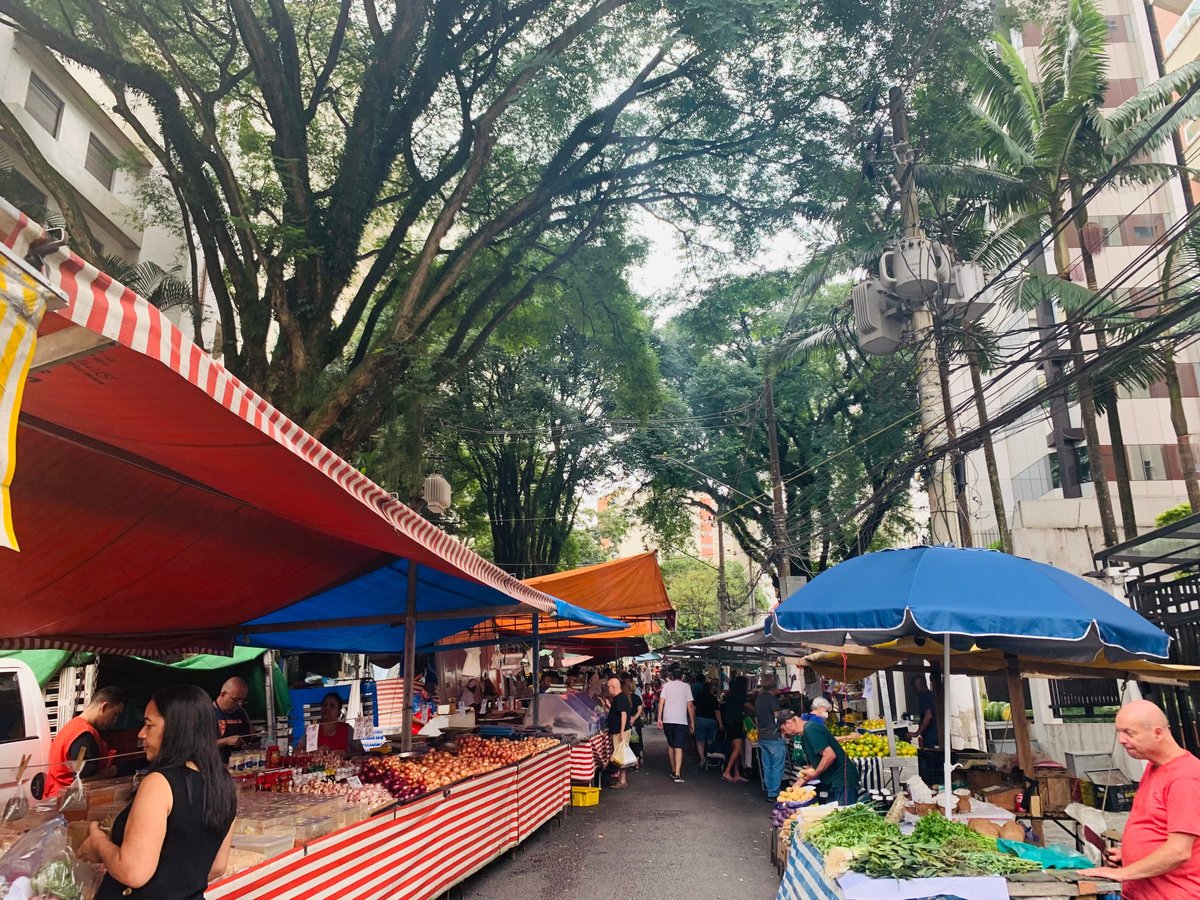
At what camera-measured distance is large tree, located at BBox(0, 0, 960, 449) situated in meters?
9.42

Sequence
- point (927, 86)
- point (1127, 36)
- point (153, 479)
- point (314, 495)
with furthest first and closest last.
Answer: point (1127, 36) → point (927, 86) → point (153, 479) → point (314, 495)

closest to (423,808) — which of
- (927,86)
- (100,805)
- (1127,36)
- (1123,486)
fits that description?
(100,805)

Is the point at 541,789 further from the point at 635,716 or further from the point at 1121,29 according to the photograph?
the point at 1121,29

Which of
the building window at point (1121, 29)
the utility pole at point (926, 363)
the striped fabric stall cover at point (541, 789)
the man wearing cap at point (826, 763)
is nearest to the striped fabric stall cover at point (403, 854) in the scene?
the striped fabric stall cover at point (541, 789)

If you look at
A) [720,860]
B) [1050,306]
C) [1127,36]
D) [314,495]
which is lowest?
[720,860]

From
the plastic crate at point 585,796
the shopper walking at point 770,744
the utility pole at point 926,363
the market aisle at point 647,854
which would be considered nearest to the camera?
the market aisle at point 647,854

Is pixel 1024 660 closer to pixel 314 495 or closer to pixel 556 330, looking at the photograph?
pixel 314 495

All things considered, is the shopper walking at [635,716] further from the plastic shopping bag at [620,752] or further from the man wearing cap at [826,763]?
the man wearing cap at [826,763]

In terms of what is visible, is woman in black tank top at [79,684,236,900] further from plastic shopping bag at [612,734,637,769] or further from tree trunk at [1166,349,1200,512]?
tree trunk at [1166,349,1200,512]

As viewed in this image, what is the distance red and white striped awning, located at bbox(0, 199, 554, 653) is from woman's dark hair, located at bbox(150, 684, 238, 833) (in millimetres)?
1074

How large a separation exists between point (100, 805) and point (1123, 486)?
64.8ft

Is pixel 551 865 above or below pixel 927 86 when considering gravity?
below

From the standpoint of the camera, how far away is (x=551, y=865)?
8.22 m

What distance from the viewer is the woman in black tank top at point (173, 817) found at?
302cm
